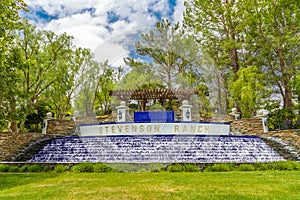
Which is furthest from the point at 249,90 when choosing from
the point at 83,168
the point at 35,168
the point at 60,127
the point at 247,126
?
the point at 35,168

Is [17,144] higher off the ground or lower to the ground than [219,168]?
higher

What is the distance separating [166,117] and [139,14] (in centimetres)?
925

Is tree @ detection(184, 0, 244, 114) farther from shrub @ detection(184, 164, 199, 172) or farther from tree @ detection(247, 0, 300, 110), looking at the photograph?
shrub @ detection(184, 164, 199, 172)

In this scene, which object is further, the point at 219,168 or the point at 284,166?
the point at 284,166

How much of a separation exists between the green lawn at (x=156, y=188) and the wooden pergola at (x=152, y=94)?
4489 millimetres

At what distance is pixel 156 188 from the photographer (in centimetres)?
563

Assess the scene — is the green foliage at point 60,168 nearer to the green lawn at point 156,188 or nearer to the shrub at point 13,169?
the green lawn at point 156,188

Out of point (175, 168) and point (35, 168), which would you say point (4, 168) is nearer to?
point (35, 168)

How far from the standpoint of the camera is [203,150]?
10461 millimetres

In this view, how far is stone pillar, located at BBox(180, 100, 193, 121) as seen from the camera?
15.7m

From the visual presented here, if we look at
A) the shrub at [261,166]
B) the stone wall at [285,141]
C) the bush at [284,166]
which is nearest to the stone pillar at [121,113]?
the stone wall at [285,141]

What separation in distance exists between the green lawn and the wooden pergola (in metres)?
4.49

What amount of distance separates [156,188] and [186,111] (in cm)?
1047

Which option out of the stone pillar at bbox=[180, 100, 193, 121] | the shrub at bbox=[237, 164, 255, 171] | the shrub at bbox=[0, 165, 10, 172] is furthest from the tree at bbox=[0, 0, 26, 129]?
the stone pillar at bbox=[180, 100, 193, 121]
